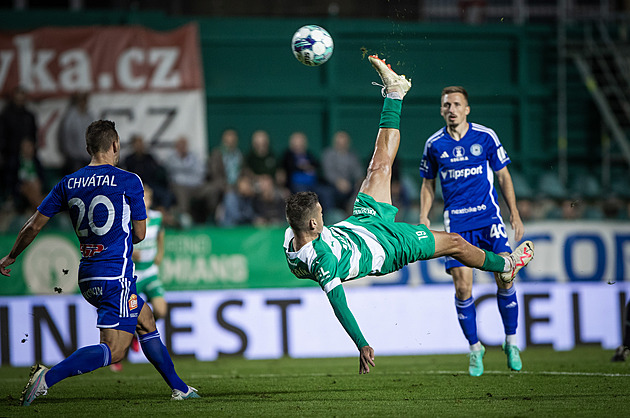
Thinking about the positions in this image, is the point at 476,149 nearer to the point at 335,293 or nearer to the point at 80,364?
the point at 335,293

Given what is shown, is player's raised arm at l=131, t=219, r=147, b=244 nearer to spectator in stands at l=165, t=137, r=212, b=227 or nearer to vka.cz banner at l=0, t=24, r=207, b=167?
spectator in stands at l=165, t=137, r=212, b=227

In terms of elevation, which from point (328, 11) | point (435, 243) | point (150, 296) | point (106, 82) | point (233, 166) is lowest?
point (150, 296)

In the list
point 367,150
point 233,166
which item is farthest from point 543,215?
point 233,166

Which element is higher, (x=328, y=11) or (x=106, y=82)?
(x=328, y=11)

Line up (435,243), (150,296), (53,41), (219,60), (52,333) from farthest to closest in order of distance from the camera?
(219,60)
(53,41)
(52,333)
(150,296)
(435,243)

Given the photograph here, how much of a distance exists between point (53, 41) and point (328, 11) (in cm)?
556

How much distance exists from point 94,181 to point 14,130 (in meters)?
9.35

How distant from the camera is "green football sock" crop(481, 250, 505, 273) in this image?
297 inches

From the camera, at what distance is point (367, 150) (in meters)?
17.6

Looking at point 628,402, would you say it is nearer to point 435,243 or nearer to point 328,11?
point 435,243

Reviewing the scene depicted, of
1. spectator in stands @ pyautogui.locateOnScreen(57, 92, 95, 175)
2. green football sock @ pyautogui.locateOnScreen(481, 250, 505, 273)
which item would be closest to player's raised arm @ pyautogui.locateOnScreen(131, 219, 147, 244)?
green football sock @ pyautogui.locateOnScreen(481, 250, 505, 273)

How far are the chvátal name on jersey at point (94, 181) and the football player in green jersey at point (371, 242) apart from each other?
1.41 meters

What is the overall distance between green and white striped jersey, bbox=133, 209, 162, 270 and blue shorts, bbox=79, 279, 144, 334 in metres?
3.88

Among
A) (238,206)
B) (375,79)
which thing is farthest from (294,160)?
(375,79)
